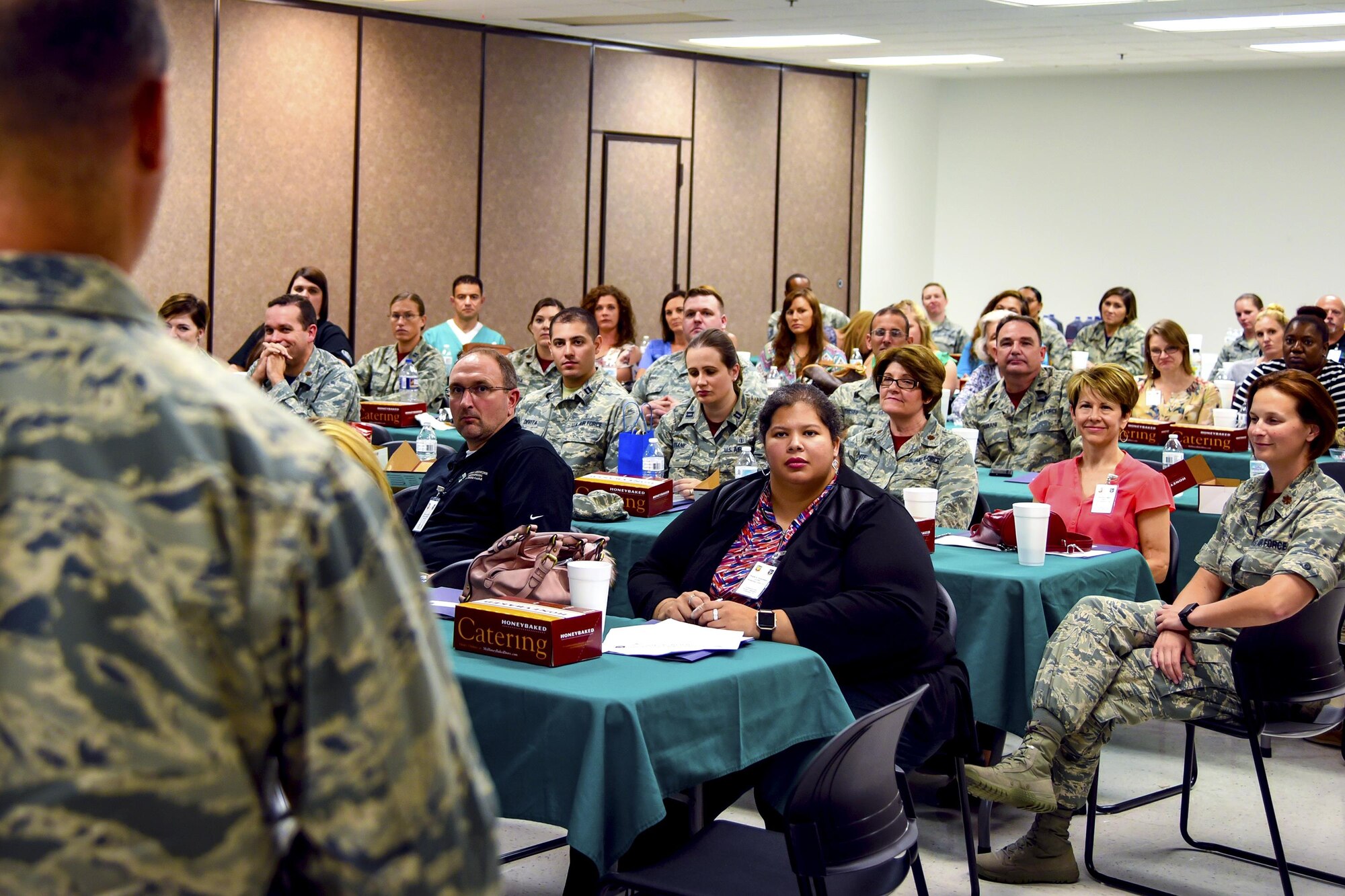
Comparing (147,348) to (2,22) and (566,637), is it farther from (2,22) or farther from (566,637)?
(566,637)

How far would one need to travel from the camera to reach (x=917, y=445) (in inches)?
201

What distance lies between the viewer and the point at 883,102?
49.6 ft

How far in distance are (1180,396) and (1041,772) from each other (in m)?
4.83

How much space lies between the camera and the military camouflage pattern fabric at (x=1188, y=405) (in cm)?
764

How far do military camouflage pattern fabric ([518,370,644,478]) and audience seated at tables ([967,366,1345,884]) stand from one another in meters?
2.63

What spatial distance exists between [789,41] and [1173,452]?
7.20 meters

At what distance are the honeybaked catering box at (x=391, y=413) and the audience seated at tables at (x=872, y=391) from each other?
7.26 feet

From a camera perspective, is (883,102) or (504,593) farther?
(883,102)

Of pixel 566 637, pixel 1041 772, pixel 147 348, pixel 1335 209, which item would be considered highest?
pixel 1335 209

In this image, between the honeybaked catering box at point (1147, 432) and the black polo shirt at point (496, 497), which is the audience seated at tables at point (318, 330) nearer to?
the black polo shirt at point (496, 497)

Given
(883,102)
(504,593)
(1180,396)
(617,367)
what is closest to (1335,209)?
(883,102)

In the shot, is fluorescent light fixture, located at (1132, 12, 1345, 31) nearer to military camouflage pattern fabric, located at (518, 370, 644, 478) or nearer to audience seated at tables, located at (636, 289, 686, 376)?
audience seated at tables, located at (636, 289, 686, 376)

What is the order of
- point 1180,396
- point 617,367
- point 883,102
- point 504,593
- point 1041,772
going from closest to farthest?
point 504,593 < point 1041,772 < point 1180,396 < point 617,367 < point 883,102

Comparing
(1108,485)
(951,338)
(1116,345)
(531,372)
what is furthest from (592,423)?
(951,338)
